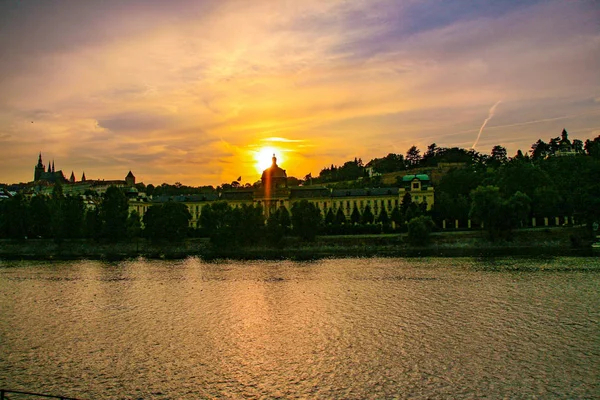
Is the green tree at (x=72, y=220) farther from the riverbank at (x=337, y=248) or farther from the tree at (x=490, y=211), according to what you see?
the tree at (x=490, y=211)

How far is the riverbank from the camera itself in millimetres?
91812

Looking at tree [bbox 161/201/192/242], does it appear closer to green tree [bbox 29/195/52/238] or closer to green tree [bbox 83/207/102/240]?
green tree [bbox 83/207/102/240]

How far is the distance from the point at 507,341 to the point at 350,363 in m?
11.0

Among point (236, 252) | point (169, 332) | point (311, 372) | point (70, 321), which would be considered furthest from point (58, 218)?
point (311, 372)

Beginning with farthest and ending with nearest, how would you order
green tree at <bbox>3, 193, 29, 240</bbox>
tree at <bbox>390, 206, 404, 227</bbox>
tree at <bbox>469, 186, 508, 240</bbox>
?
green tree at <bbox>3, 193, 29, 240</bbox>
tree at <bbox>390, 206, 404, 227</bbox>
tree at <bbox>469, 186, 508, 240</bbox>

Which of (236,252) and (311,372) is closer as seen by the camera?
(311,372)

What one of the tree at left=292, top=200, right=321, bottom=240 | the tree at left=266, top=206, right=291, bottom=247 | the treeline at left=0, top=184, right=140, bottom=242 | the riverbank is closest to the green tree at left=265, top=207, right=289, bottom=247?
the tree at left=266, top=206, right=291, bottom=247

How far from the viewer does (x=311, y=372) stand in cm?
2691

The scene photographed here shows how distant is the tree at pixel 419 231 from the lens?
99250 mm

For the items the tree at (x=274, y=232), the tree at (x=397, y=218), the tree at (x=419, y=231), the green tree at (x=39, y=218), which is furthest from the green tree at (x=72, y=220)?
the tree at (x=419, y=231)

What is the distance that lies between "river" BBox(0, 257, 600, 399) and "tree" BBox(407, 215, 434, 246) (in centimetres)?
3664

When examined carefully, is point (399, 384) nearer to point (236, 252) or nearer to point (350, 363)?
point (350, 363)

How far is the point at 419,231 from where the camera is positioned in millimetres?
99312

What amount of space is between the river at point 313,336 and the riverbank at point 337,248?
29.7 metres
